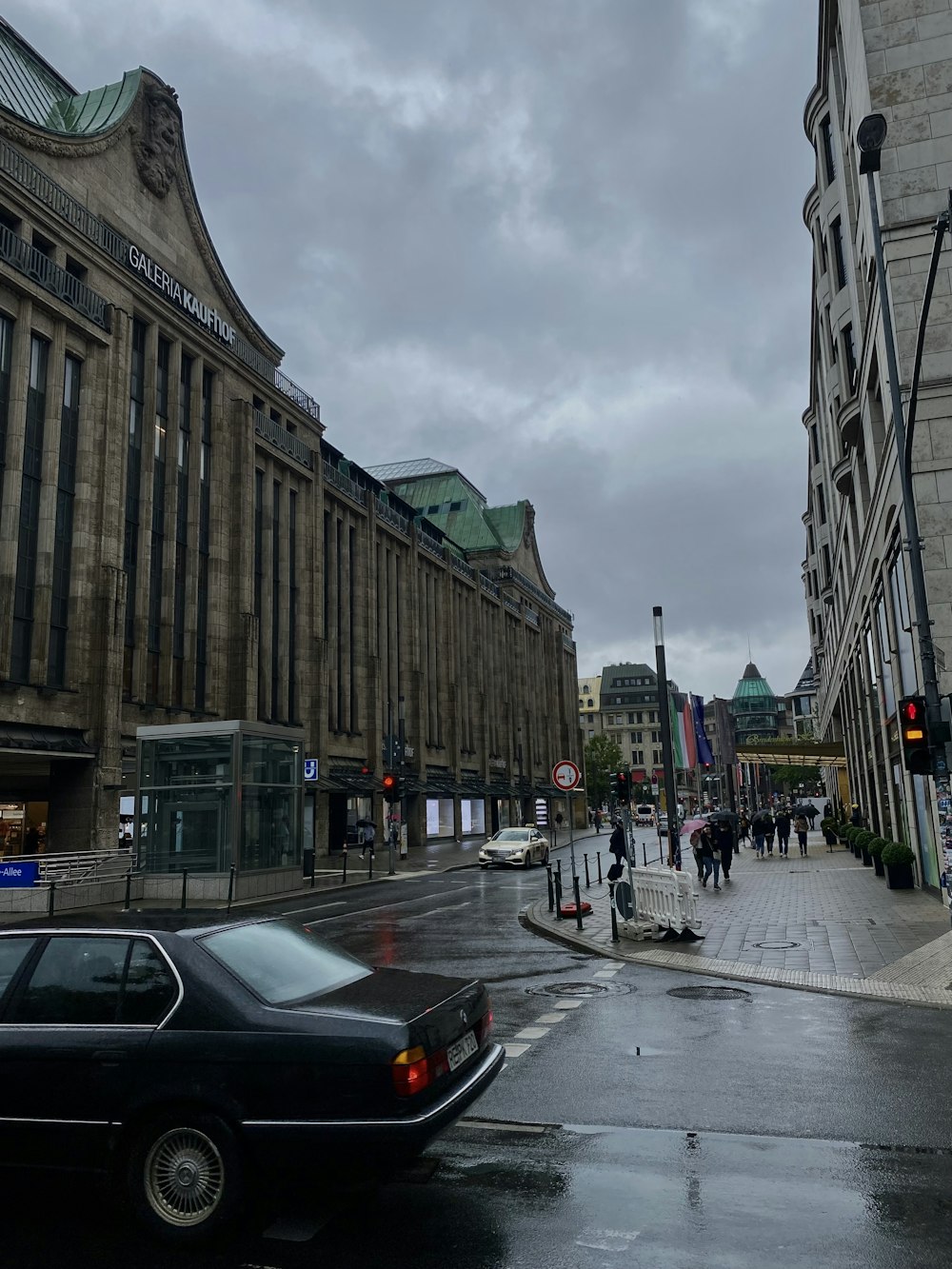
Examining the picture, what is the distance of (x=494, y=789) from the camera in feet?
227

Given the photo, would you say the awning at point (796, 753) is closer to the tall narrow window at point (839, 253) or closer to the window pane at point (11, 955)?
the tall narrow window at point (839, 253)

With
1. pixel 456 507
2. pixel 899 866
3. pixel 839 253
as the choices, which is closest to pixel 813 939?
pixel 899 866

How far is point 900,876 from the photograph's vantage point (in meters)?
23.0

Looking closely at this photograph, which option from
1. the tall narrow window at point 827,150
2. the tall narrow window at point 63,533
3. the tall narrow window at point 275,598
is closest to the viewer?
the tall narrow window at point 63,533

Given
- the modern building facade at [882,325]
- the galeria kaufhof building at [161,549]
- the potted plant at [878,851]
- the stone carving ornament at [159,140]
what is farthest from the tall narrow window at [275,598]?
the potted plant at [878,851]

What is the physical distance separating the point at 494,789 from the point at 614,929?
53.4 meters

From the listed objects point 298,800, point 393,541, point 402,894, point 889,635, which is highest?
point 393,541

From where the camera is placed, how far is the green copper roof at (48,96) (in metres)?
36.7

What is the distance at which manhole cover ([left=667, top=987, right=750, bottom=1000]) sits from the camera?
11312 millimetres

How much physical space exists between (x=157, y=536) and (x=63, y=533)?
551 cm

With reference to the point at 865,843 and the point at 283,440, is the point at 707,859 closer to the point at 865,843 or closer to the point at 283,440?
the point at 865,843

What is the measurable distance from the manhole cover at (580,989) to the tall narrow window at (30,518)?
2276 centimetres

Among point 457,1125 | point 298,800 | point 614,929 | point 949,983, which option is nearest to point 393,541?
point 298,800

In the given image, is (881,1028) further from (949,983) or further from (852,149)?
(852,149)
